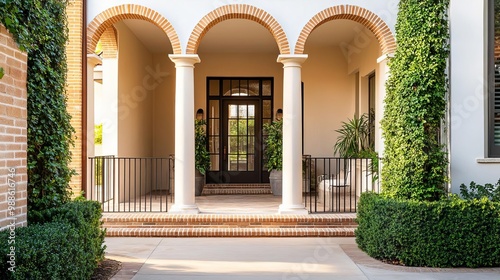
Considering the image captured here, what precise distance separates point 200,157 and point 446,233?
684 cm

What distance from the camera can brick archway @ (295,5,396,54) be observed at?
804cm

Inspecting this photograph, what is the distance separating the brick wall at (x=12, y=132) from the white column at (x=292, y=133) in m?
4.62

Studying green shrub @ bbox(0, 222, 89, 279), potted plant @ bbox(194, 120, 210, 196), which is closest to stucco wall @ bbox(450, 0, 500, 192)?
green shrub @ bbox(0, 222, 89, 279)

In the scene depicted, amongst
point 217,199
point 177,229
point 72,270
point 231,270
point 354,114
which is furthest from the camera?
point 354,114

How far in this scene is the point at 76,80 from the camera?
809cm

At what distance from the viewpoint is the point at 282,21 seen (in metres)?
8.14

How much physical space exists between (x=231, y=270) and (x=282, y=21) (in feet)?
14.5

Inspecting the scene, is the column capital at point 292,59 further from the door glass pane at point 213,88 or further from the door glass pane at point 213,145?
the door glass pane at point 213,145

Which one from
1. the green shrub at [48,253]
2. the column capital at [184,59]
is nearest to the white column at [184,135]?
the column capital at [184,59]

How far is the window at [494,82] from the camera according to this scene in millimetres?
6891

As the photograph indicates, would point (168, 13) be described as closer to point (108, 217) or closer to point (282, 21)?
point (282, 21)

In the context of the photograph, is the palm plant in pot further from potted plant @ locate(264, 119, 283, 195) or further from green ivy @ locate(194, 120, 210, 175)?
green ivy @ locate(194, 120, 210, 175)

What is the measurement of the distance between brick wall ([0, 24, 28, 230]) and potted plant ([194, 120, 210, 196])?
7129 millimetres

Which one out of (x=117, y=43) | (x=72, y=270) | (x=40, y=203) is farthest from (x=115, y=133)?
(x=72, y=270)
